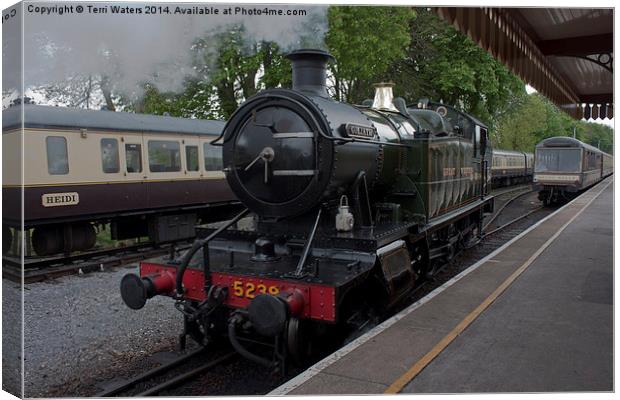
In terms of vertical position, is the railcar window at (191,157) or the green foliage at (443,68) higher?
the green foliage at (443,68)

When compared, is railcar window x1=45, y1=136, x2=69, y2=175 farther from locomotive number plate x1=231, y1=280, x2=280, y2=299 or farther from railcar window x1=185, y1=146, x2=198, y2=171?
locomotive number plate x1=231, y1=280, x2=280, y2=299

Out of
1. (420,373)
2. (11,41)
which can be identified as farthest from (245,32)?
(420,373)

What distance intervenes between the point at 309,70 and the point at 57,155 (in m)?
4.79

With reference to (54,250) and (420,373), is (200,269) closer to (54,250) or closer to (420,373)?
(420,373)

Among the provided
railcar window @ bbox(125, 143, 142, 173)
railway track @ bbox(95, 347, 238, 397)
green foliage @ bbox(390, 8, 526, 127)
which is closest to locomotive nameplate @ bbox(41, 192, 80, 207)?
railcar window @ bbox(125, 143, 142, 173)

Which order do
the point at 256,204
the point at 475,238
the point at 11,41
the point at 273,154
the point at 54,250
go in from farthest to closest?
the point at 475,238, the point at 54,250, the point at 256,204, the point at 273,154, the point at 11,41

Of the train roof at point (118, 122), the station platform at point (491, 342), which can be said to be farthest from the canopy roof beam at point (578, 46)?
the train roof at point (118, 122)

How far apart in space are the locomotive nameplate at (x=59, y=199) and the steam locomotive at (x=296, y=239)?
3.19 metres

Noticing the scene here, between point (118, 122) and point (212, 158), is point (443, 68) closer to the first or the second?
point (212, 158)

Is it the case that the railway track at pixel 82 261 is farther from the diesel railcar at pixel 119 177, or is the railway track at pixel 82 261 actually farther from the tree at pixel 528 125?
the tree at pixel 528 125

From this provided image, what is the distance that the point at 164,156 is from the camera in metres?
10.3

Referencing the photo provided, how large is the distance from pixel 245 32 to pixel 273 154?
1143mm

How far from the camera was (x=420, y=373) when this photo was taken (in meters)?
3.79

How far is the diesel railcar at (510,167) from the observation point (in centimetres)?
2547
